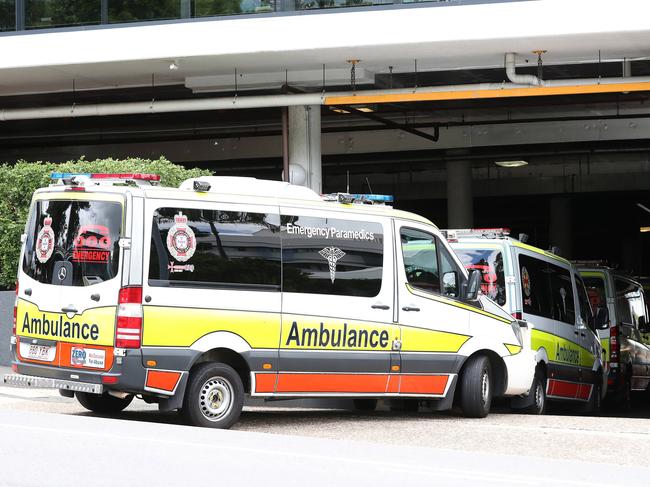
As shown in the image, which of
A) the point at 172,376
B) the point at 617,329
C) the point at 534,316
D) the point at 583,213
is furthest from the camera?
the point at 583,213

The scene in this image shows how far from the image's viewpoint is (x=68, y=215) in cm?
1070

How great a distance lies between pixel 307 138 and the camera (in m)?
22.2

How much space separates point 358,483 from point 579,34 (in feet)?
40.2

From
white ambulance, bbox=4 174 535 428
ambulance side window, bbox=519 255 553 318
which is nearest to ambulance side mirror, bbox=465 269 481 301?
white ambulance, bbox=4 174 535 428

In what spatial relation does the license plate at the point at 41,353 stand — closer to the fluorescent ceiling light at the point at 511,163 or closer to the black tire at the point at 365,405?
the black tire at the point at 365,405

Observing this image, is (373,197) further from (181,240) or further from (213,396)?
(213,396)

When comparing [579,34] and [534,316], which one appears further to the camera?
[579,34]

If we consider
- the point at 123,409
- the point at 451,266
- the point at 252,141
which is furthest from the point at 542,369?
the point at 252,141

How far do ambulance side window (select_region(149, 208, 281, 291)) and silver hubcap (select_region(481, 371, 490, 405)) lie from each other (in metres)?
3.10

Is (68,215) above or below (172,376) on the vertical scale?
above

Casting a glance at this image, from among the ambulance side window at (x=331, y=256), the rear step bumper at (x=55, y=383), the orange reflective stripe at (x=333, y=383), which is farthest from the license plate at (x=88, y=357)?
the ambulance side window at (x=331, y=256)

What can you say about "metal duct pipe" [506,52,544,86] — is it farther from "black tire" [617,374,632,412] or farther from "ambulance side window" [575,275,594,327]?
"black tire" [617,374,632,412]

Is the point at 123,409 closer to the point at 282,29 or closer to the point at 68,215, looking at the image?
the point at 68,215

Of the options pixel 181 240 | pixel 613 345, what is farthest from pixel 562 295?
pixel 181 240
